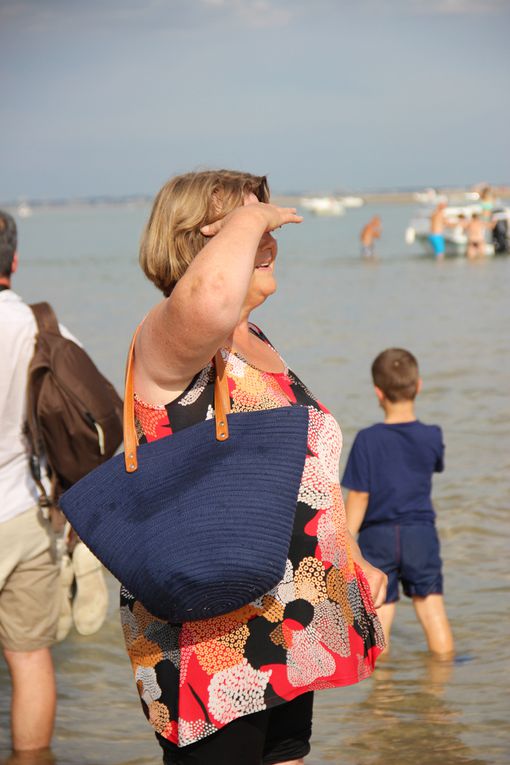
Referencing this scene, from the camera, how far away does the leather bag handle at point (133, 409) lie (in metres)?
2.20

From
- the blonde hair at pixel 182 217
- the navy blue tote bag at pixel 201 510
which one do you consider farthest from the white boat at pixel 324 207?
the navy blue tote bag at pixel 201 510

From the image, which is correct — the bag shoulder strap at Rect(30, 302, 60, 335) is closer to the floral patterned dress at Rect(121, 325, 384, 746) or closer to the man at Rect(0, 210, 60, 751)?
the man at Rect(0, 210, 60, 751)

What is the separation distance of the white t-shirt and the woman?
4.99 ft

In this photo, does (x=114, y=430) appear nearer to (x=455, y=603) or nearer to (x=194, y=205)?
(x=194, y=205)

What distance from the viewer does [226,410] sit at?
7.36 feet

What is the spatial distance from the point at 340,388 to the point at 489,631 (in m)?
7.08

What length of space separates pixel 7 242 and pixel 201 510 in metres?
2.04

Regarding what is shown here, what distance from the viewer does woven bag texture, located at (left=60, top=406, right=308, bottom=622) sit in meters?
2.14

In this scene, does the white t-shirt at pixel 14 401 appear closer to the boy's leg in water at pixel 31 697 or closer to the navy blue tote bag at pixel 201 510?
the boy's leg in water at pixel 31 697

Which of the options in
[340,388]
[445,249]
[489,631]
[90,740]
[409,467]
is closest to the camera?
[90,740]

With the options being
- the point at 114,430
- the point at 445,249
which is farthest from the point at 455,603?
the point at 445,249

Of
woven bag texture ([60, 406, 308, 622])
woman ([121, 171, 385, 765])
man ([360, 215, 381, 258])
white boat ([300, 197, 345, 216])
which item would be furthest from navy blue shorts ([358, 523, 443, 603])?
white boat ([300, 197, 345, 216])

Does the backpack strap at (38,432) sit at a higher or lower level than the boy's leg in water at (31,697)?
higher

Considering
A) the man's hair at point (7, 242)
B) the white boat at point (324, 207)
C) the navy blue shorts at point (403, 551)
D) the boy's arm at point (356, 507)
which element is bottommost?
the navy blue shorts at point (403, 551)
